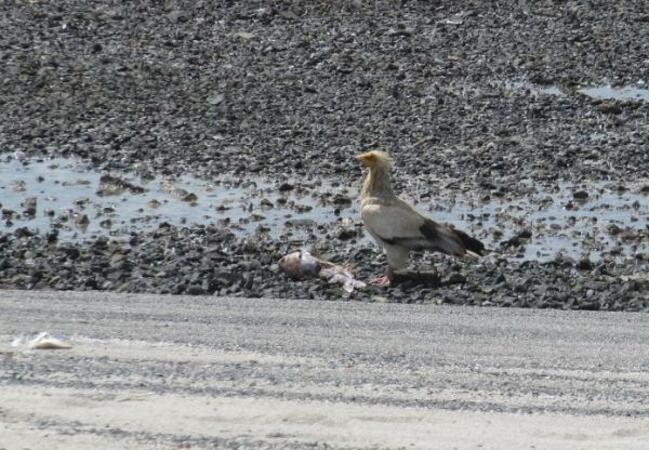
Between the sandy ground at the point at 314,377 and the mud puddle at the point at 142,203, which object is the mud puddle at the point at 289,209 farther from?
the sandy ground at the point at 314,377

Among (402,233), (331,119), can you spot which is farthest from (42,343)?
(331,119)

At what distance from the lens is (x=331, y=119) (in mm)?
21391

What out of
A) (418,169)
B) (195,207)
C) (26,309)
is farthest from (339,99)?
(26,309)

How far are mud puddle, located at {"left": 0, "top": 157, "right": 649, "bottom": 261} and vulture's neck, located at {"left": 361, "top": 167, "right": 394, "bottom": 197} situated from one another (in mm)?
2107

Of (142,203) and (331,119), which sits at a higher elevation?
(331,119)

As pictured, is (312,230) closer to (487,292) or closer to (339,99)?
(487,292)

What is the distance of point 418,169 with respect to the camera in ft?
63.2

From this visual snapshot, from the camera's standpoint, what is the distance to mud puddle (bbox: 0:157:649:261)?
16234 millimetres

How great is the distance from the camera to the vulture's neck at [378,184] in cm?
1370

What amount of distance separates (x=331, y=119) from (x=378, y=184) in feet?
25.4

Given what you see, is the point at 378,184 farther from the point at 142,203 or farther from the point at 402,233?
the point at 142,203

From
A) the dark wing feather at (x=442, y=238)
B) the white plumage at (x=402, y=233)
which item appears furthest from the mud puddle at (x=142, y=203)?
the dark wing feather at (x=442, y=238)

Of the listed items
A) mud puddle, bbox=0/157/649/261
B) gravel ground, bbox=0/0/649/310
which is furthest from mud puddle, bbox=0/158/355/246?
gravel ground, bbox=0/0/649/310

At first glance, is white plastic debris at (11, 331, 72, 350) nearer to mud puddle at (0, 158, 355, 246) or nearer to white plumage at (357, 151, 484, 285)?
white plumage at (357, 151, 484, 285)
